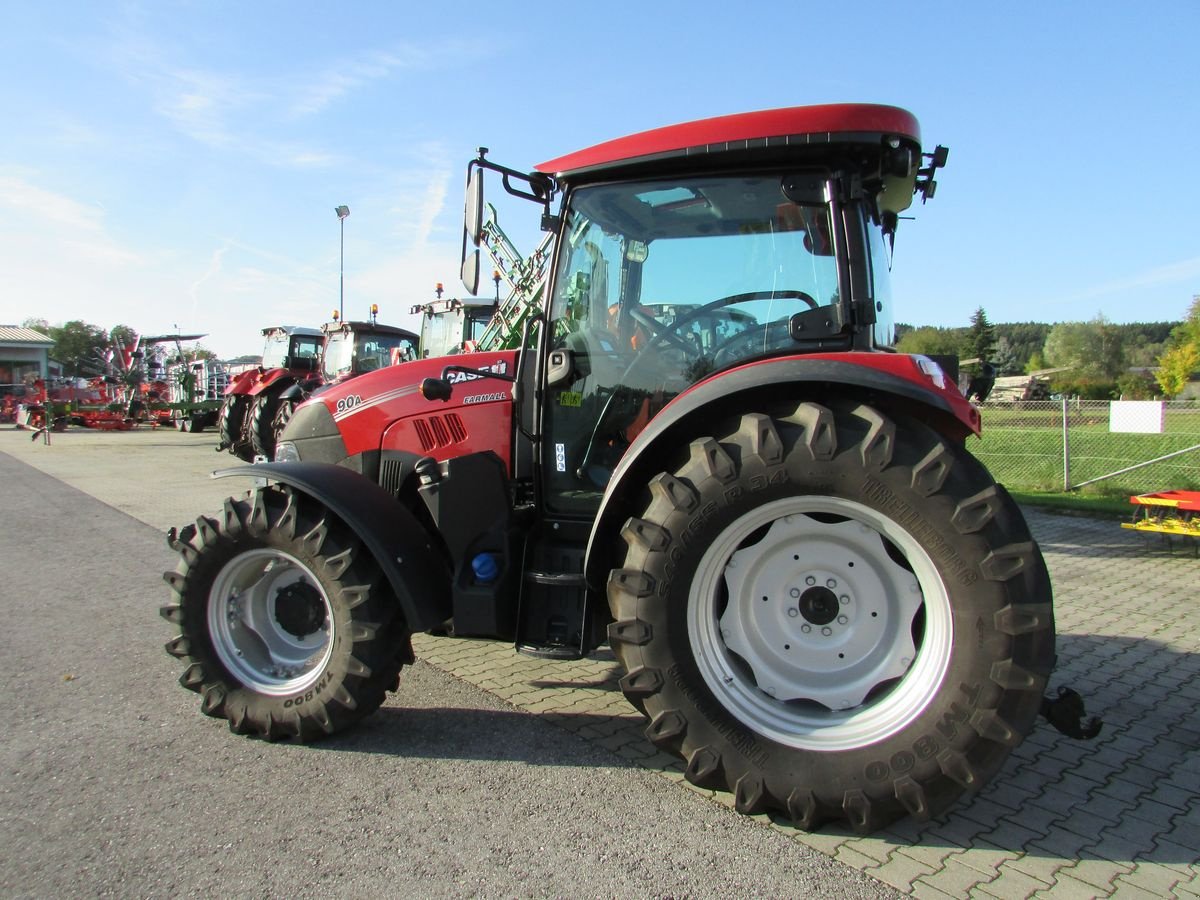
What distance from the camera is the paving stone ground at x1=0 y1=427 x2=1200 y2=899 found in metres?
2.55

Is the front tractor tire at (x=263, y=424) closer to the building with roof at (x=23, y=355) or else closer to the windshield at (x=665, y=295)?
the windshield at (x=665, y=295)

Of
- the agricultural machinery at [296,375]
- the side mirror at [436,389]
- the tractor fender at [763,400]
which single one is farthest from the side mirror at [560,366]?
the agricultural machinery at [296,375]

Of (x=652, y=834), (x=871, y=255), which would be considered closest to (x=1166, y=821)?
(x=652, y=834)

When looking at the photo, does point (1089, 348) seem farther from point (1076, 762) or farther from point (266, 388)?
point (1076, 762)

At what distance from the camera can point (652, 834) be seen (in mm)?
2742

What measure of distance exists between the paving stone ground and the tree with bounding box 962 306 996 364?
56.4 metres

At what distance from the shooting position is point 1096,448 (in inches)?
578

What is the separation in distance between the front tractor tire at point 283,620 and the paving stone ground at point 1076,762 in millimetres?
914

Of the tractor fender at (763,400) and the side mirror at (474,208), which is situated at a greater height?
the side mirror at (474,208)

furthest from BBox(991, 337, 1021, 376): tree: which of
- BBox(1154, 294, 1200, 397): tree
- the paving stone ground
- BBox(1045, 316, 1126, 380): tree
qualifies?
the paving stone ground

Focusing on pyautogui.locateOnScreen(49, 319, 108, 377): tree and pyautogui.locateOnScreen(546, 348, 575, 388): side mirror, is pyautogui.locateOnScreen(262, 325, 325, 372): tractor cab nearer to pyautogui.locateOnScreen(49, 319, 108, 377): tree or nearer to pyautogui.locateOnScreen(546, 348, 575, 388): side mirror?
pyautogui.locateOnScreen(546, 348, 575, 388): side mirror

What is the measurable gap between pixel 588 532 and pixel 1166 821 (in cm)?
229

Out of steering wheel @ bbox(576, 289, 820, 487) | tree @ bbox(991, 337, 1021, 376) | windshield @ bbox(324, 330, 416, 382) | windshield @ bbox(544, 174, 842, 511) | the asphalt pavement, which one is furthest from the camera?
tree @ bbox(991, 337, 1021, 376)

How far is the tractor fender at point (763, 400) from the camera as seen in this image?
274cm
